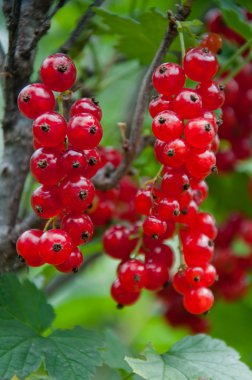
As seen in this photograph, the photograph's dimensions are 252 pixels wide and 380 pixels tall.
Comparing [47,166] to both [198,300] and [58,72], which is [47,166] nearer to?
[58,72]

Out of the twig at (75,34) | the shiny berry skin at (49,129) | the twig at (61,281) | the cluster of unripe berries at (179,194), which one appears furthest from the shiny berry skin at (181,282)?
the twig at (61,281)

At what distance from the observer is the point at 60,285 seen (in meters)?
2.19

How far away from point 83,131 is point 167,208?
245 millimetres

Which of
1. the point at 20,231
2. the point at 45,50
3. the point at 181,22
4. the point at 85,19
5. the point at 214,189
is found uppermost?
the point at 181,22

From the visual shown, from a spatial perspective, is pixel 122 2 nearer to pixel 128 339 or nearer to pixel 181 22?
pixel 181 22

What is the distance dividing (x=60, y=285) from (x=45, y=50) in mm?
886

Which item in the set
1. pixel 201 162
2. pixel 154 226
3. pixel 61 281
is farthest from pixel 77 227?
pixel 61 281

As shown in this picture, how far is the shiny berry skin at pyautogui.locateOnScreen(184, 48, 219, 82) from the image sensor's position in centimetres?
123

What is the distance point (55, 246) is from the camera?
1152 mm

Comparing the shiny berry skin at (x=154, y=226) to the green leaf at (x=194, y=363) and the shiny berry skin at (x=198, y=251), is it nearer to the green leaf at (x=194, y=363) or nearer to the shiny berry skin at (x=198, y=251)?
the shiny berry skin at (x=198, y=251)

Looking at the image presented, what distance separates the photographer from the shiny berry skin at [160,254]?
142cm

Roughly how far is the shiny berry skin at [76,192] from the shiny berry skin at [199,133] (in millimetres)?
215

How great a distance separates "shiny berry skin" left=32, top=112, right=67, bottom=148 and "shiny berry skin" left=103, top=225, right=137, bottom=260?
15.3 inches

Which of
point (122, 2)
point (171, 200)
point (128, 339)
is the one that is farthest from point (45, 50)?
point (128, 339)
